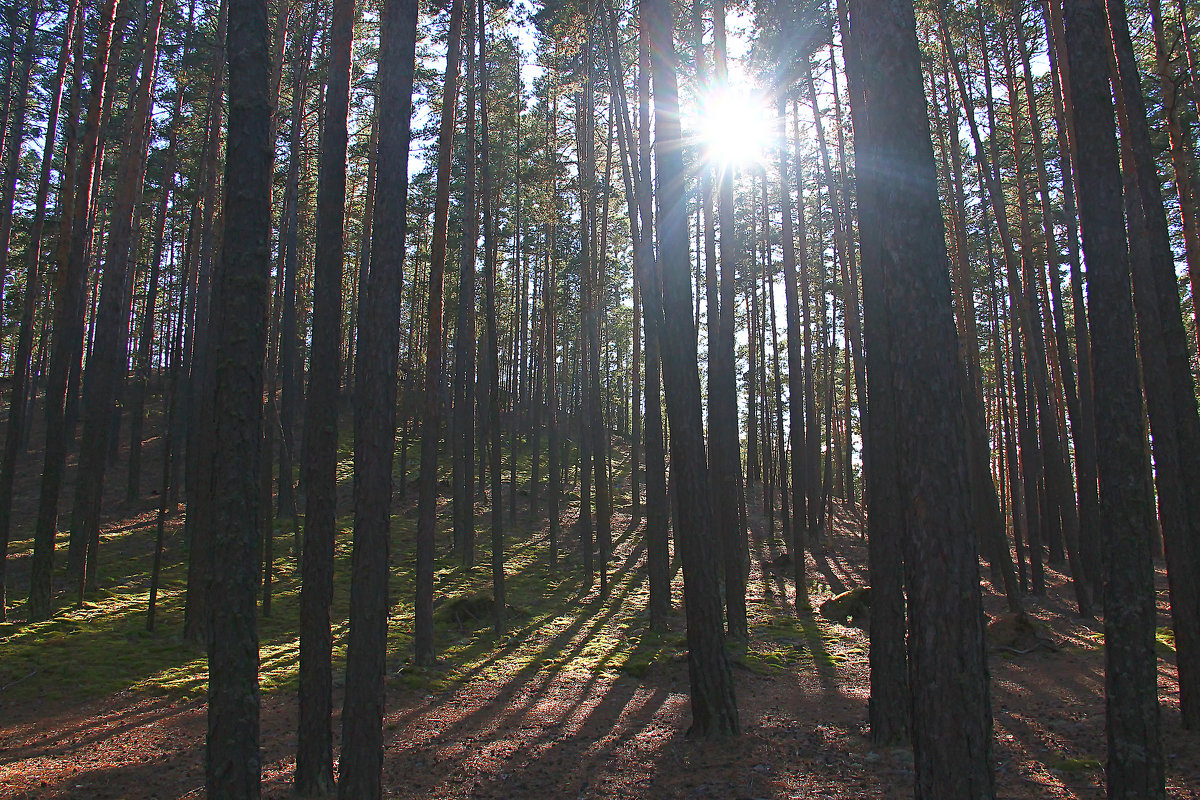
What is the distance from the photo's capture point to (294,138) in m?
15.4

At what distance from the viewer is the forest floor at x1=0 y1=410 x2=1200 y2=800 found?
6309 millimetres

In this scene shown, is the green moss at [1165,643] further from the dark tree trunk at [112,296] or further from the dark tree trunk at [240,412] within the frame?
the dark tree trunk at [112,296]

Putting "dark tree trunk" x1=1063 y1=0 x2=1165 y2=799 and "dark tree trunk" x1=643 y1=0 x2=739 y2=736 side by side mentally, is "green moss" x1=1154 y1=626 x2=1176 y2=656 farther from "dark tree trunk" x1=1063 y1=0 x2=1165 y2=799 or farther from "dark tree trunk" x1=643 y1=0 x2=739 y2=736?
"dark tree trunk" x1=643 y1=0 x2=739 y2=736

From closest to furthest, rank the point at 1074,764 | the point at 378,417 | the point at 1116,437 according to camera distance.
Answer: the point at 1116,437
the point at 378,417
the point at 1074,764

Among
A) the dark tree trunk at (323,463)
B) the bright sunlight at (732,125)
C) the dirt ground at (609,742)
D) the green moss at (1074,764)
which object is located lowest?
the dirt ground at (609,742)

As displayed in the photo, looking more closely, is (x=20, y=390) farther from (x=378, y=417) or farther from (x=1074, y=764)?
(x=1074, y=764)

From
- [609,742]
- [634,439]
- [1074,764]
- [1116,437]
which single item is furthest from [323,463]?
[634,439]

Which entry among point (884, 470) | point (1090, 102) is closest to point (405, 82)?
point (1090, 102)

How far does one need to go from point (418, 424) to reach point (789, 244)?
26.6 m

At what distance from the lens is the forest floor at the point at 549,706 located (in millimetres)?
6309

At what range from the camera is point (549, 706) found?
9.37 metres

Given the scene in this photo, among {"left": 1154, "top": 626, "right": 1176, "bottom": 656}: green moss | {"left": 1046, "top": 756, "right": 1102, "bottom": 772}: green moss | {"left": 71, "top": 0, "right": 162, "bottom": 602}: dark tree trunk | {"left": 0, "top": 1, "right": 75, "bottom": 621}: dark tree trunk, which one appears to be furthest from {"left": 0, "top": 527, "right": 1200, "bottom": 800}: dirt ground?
{"left": 71, "top": 0, "right": 162, "bottom": 602}: dark tree trunk

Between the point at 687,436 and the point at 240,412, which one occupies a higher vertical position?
the point at 687,436

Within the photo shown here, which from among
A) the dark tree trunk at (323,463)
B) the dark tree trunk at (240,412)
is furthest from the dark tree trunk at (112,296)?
the dark tree trunk at (240,412)
